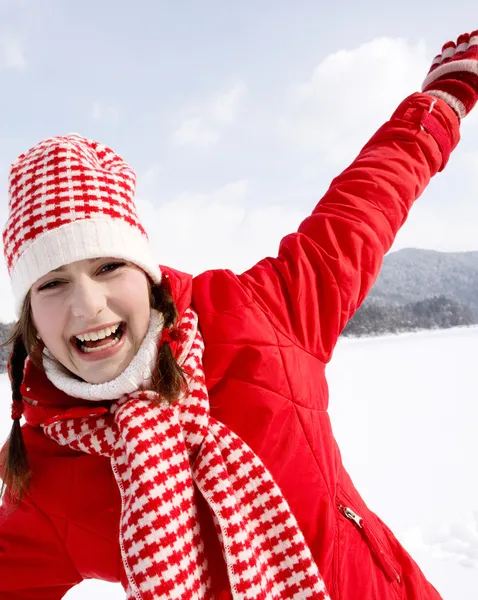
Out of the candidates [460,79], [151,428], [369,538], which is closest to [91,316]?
[151,428]

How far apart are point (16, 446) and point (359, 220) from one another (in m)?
1.10

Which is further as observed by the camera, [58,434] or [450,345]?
[450,345]

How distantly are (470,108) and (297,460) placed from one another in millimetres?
1372

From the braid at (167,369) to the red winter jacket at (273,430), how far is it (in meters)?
0.05

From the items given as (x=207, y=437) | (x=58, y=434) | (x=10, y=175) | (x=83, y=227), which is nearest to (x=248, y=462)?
(x=207, y=437)

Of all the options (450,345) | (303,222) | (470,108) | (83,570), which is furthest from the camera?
(450,345)

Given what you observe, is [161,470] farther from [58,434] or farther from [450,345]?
[450,345]

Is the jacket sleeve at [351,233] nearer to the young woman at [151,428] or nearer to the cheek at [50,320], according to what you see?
the young woman at [151,428]

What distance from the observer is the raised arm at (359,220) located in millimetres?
1299

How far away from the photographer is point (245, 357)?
3.84 ft

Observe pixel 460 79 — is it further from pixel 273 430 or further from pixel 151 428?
pixel 151 428

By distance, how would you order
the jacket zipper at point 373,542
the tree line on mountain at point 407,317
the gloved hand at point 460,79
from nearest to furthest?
1. the jacket zipper at point 373,542
2. the gloved hand at point 460,79
3. the tree line on mountain at point 407,317

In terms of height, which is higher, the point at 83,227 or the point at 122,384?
the point at 83,227

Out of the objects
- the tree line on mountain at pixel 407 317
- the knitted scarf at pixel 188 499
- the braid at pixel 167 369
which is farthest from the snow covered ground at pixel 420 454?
the tree line on mountain at pixel 407 317
